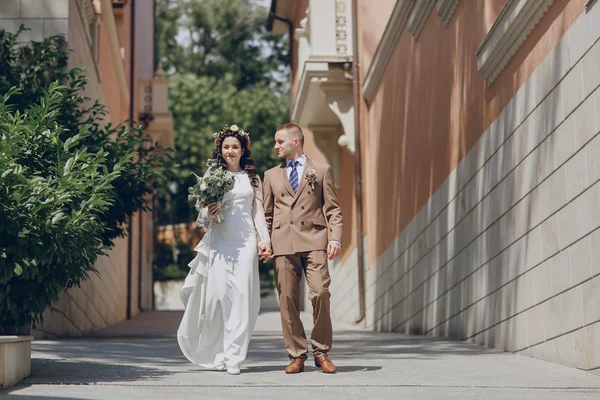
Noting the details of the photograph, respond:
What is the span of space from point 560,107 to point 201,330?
10.9 ft

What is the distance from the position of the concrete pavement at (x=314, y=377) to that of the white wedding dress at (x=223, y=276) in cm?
25

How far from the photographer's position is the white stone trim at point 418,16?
45.9 ft

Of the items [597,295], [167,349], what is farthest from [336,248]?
[167,349]

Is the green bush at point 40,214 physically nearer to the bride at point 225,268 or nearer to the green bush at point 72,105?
the bride at point 225,268

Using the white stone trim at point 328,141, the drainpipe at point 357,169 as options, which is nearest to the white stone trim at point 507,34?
the drainpipe at point 357,169

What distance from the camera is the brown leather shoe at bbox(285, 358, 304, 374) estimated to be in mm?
7898

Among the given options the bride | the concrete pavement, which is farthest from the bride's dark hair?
the concrete pavement

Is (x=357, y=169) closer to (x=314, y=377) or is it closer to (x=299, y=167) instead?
(x=299, y=167)

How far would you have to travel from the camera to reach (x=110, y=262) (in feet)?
67.9

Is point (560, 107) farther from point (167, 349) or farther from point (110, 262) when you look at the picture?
point (110, 262)

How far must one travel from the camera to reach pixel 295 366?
7.93 m

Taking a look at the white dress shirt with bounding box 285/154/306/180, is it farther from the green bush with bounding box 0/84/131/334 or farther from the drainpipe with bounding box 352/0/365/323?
the drainpipe with bounding box 352/0/365/323

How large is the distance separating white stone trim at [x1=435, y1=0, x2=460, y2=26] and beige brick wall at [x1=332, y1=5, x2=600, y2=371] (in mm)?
1976

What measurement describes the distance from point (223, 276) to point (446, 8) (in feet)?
19.0
